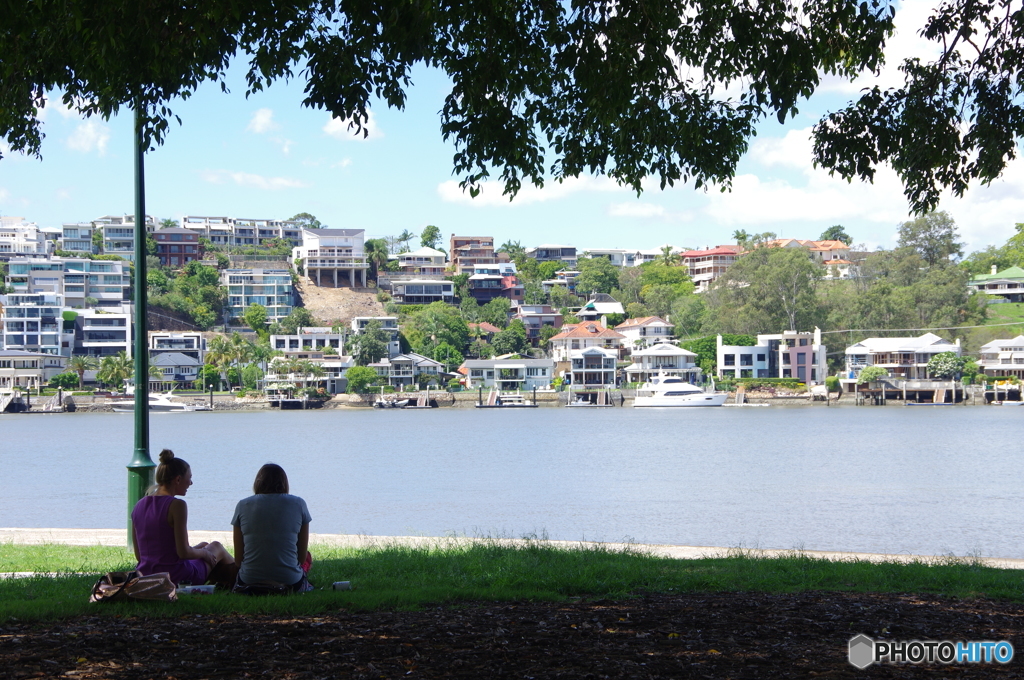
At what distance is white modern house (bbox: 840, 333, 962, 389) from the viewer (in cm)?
9562

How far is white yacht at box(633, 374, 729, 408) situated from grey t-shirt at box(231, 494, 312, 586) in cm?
9140

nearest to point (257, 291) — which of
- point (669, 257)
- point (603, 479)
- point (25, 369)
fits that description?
point (25, 369)

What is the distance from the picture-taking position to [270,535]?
5.98 metres

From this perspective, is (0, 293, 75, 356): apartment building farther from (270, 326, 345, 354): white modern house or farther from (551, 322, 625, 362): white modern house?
(551, 322, 625, 362): white modern house

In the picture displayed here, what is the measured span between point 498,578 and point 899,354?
317 ft

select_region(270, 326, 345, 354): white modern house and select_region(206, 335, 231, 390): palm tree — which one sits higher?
select_region(270, 326, 345, 354): white modern house

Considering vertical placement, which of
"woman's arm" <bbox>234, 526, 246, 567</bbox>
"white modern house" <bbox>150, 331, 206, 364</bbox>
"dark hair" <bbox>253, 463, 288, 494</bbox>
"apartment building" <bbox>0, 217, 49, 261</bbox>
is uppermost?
"apartment building" <bbox>0, 217, 49, 261</bbox>

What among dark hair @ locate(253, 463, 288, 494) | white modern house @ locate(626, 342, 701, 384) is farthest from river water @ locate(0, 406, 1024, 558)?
white modern house @ locate(626, 342, 701, 384)

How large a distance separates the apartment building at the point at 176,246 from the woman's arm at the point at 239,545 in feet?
475

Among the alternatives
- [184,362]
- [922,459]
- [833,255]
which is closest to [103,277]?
[184,362]

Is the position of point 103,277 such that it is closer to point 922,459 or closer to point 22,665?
point 922,459

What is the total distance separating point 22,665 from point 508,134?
4899 mm

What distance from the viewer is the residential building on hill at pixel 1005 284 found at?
124 meters

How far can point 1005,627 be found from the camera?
17.4 ft
